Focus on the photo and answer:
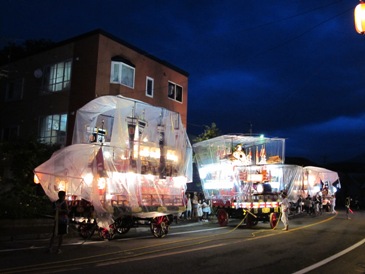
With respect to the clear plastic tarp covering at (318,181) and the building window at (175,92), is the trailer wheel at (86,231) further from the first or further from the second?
the clear plastic tarp covering at (318,181)

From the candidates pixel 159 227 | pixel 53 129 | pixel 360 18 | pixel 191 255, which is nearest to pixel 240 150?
pixel 159 227

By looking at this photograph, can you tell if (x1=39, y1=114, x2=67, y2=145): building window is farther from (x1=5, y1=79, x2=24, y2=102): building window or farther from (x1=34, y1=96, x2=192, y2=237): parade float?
(x1=34, y1=96, x2=192, y2=237): parade float

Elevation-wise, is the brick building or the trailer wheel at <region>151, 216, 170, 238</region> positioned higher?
the brick building

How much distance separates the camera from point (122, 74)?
2491 cm

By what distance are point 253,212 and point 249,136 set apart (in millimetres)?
4248

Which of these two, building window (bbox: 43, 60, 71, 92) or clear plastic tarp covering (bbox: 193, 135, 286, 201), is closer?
clear plastic tarp covering (bbox: 193, 135, 286, 201)

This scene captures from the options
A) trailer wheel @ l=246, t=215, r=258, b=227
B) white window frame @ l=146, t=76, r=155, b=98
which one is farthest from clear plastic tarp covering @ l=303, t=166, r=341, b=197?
white window frame @ l=146, t=76, r=155, b=98

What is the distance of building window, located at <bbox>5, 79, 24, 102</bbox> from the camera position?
93.3 feet

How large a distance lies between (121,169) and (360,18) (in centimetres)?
905

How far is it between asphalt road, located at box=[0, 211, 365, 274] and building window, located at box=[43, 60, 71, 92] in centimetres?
1311

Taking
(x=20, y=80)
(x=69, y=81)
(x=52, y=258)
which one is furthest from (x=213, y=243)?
(x=20, y=80)

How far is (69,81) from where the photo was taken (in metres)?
25.0

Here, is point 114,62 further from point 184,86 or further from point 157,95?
point 184,86

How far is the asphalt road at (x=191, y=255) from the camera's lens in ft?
29.1
